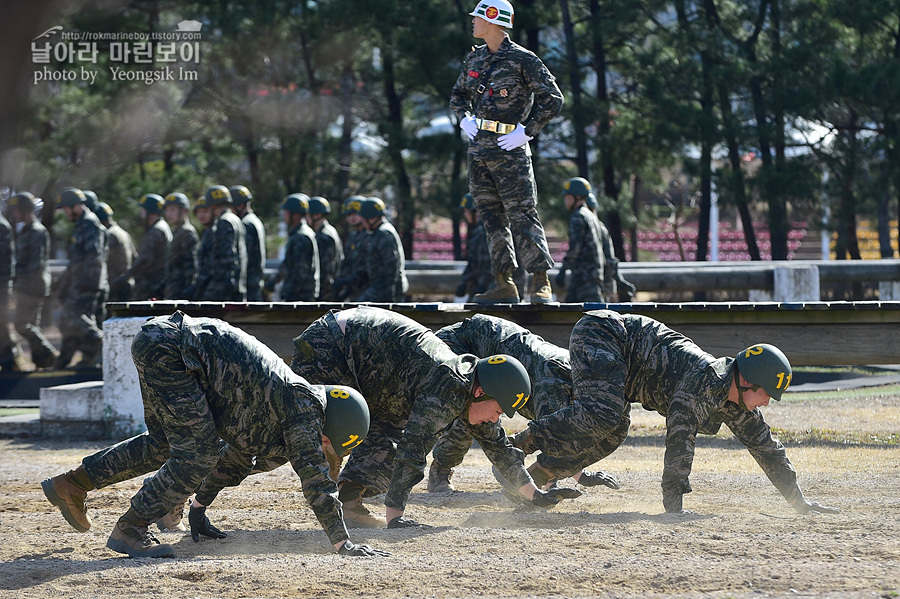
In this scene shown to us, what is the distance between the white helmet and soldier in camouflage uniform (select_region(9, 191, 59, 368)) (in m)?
9.32

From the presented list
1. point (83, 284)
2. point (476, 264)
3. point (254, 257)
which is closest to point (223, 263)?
point (254, 257)

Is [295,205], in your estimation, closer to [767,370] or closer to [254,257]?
[254,257]

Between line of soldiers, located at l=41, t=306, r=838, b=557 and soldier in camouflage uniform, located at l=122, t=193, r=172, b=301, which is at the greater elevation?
soldier in camouflage uniform, located at l=122, t=193, r=172, b=301

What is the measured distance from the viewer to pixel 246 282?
14695 millimetres

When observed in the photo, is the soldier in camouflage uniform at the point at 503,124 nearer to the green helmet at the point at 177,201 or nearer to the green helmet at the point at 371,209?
the green helmet at the point at 371,209

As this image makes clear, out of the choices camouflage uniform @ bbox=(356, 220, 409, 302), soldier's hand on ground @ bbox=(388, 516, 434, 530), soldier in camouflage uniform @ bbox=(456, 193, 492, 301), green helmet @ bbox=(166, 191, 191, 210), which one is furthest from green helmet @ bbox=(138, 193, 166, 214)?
soldier's hand on ground @ bbox=(388, 516, 434, 530)

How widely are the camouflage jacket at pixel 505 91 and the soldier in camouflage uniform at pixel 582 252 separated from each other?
11.8ft

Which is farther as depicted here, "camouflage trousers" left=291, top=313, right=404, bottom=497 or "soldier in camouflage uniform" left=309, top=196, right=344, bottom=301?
"soldier in camouflage uniform" left=309, top=196, right=344, bottom=301

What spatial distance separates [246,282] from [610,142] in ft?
31.5

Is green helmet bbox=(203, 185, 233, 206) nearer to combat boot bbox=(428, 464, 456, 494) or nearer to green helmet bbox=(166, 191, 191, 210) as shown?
green helmet bbox=(166, 191, 191, 210)

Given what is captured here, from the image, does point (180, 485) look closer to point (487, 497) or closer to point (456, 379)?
point (456, 379)

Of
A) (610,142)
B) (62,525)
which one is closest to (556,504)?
(62,525)

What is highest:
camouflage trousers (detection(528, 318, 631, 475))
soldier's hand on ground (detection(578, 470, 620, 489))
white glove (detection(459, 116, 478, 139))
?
white glove (detection(459, 116, 478, 139))

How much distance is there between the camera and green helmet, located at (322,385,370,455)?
598 centimetres
